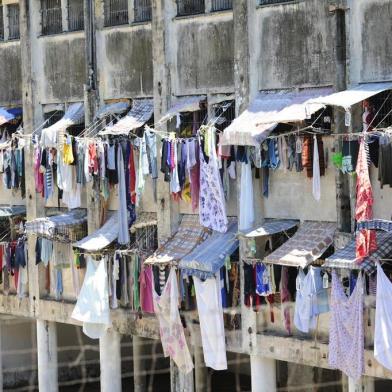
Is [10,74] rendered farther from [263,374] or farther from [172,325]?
[263,374]

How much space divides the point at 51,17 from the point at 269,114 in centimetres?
708

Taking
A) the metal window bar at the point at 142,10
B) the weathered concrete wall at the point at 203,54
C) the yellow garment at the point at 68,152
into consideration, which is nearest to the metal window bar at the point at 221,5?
Result: the weathered concrete wall at the point at 203,54

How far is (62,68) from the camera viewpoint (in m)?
25.3

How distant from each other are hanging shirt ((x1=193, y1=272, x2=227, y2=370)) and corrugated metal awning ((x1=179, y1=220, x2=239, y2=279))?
0.82 ft

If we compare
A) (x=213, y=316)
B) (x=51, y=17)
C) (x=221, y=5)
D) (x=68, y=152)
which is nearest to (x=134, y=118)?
(x=68, y=152)

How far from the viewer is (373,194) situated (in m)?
19.6

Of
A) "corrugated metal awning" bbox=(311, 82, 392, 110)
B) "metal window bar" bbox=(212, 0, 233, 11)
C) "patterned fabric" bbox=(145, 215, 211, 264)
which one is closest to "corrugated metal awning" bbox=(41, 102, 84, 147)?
"patterned fabric" bbox=(145, 215, 211, 264)

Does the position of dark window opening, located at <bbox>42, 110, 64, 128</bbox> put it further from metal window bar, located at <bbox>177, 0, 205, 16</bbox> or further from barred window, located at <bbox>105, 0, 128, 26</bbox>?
metal window bar, located at <bbox>177, 0, 205, 16</bbox>

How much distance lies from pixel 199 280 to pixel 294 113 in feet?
11.9

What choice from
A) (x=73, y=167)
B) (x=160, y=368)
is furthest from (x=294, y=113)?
(x=160, y=368)

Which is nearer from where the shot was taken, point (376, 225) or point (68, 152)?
point (376, 225)

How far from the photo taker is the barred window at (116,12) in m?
23.9

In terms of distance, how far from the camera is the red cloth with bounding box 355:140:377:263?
1873 cm

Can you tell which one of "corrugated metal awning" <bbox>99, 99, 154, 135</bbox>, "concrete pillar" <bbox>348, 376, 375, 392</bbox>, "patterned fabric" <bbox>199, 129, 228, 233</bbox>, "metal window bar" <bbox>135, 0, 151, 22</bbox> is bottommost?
"concrete pillar" <bbox>348, 376, 375, 392</bbox>
